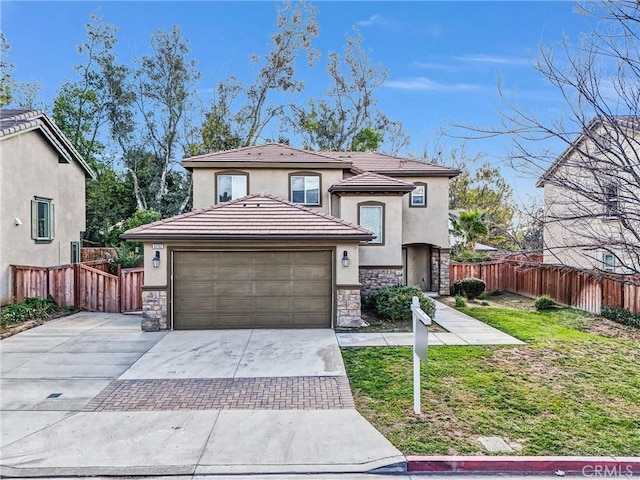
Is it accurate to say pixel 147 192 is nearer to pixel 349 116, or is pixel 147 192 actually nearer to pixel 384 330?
pixel 349 116

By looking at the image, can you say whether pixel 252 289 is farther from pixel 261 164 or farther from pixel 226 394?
pixel 261 164

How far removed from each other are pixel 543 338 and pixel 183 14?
87.2 ft

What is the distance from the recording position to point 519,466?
14.9 ft

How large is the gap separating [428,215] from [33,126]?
1543 cm

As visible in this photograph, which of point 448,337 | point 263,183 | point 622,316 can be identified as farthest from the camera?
point 263,183

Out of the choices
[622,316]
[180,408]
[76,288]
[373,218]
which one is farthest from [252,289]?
[622,316]

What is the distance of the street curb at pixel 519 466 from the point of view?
14.9 feet

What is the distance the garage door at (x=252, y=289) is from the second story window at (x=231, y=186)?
5.23 meters

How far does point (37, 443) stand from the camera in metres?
4.97

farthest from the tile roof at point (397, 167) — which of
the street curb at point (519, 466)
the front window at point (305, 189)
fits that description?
the street curb at point (519, 466)

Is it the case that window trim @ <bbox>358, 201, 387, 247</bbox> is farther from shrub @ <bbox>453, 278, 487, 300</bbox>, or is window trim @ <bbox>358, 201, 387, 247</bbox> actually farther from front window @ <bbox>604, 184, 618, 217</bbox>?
front window @ <bbox>604, 184, 618, 217</bbox>

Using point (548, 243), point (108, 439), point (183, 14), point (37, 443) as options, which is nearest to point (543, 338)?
point (548, 243)

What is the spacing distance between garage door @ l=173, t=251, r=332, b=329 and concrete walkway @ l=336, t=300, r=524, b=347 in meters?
1.39

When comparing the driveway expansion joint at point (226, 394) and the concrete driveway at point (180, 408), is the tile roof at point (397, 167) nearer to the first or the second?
the concrete driveway at point (180, 408)
